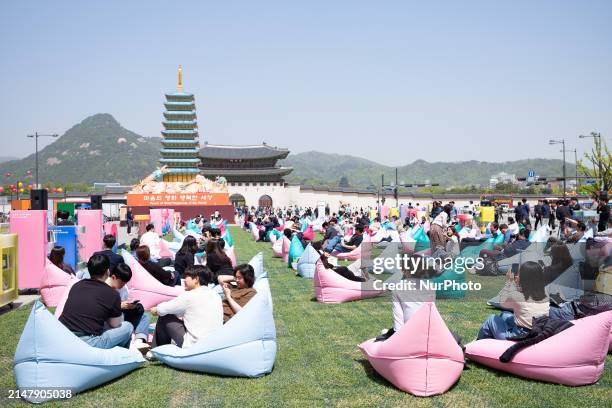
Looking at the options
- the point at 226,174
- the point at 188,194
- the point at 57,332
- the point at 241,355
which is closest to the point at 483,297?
the point at 241,355

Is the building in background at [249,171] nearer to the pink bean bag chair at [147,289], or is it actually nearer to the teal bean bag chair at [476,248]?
the teal bean bag chair at [476,248]

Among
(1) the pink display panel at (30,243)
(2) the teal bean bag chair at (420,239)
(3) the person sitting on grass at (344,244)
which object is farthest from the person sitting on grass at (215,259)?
(2) the teal bean bag chair at (420,239)

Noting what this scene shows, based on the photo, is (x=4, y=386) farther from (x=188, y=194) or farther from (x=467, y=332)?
(x=188, y=194)

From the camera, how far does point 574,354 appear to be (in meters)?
5.62

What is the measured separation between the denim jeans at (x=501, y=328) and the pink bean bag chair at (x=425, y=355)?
0.88m

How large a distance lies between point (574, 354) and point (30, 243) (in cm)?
941

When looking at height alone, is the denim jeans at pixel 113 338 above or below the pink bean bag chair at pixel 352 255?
above

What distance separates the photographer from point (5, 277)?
9.77m

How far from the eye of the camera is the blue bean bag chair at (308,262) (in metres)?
13.3

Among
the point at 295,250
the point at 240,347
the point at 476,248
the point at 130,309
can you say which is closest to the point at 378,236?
the point at 295,250

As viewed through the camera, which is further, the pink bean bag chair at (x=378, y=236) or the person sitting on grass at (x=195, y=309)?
the pink bean bag chair at (x=378, y=236)

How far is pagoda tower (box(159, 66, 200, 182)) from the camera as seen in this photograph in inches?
2584

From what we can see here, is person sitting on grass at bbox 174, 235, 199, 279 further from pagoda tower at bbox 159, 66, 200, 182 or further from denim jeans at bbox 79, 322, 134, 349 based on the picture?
pagoda tower at bbox 159, 66, 200, 182

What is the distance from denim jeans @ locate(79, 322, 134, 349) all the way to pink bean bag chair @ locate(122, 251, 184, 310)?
2772 mm
